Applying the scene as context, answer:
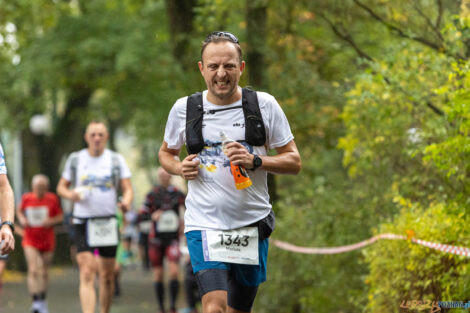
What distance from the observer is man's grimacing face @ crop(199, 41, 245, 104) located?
5188 mm

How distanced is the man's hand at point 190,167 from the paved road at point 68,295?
345 inches

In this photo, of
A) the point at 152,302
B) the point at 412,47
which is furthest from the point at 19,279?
the point at 412,47

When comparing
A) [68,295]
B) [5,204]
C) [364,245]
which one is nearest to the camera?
[5,204]

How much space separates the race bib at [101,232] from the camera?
9.41m

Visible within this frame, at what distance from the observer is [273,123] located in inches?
211

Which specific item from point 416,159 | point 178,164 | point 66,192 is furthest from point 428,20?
point 178,164

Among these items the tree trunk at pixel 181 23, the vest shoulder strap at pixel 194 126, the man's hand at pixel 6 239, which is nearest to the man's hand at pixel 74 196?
the man's hand at pixel 6 239

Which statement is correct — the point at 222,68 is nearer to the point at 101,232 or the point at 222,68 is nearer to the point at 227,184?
the point at 227,184

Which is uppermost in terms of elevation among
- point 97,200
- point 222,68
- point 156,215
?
point 222,68

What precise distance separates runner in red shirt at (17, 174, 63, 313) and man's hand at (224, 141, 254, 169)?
7978 mm

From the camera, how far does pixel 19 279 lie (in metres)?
22.1

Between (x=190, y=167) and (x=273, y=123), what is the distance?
59 centimetres

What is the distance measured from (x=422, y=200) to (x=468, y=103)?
9.33ft

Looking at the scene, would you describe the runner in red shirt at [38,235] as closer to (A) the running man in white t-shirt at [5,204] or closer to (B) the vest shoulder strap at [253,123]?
(A) the running man in white t-shirt at [5,204]
